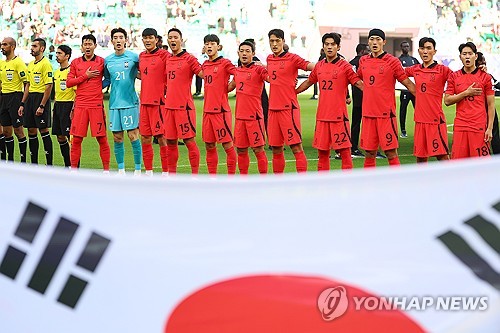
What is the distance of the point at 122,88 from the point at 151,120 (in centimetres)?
46

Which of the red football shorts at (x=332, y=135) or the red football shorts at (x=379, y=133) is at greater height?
the red football shorts at (x=379, y=133)

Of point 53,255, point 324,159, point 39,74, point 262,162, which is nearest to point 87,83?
point 39,74

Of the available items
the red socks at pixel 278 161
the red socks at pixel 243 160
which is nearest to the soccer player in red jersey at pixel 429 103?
the red socks at pixel 278 161

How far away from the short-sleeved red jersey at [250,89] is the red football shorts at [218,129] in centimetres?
20

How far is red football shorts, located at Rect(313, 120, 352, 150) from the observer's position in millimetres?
8945

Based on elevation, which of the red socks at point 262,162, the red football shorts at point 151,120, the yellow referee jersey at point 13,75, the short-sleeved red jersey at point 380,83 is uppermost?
the short-sleeved red jersey at point 380,83

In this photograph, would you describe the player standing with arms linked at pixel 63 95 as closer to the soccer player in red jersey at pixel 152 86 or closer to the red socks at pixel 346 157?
the soccer player in red jersey at pixel 152 86

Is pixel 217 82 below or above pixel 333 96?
below

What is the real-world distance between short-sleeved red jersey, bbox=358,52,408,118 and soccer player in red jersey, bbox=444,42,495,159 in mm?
612

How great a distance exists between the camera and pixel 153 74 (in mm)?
9844

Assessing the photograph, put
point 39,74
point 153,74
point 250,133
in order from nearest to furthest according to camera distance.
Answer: point 250,133
point 153,74
point 39,74

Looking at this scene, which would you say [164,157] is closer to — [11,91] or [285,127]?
[285,127]

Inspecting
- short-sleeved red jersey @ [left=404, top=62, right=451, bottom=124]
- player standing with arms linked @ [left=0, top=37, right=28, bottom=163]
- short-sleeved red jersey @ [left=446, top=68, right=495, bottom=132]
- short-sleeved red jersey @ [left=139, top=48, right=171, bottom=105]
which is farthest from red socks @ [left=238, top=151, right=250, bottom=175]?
player standing with arms linked @ [left=0, top=37, right=28, bottom=163]

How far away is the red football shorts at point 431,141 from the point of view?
28.6ft
